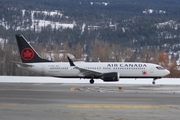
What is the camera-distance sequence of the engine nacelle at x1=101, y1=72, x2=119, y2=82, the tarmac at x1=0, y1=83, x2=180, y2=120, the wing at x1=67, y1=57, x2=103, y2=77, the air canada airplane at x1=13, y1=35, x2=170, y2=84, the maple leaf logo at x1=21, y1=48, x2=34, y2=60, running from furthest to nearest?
the maple leaf logo at x1=21, y1=48, x2=34, y2=60 → the wing at x1=67, y1=57, x2=103, y2=77 → the air canada airplane at x1=13, y1=35, x2=170, y2=84 → the engine nacelle at x1=101, y1=72, x2=119, y2=82 → the tarmac at x1=0, y1=83, x2=180, y2=120

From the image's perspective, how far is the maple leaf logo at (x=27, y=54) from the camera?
49375mm

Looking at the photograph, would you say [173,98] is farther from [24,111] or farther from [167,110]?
[24,111]

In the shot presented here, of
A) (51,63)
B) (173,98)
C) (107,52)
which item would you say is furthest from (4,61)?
(173,98)

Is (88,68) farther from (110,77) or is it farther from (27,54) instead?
(27,54)

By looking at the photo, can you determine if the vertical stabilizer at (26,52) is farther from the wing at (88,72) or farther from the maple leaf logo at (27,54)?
the wing at (88,72)

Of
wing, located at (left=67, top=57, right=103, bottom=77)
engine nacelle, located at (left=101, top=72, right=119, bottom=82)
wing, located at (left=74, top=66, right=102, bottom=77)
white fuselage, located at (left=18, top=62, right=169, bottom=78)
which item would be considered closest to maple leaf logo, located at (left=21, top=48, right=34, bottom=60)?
white fuselage, located at (left=18, top=62, right=169, bottom=78)

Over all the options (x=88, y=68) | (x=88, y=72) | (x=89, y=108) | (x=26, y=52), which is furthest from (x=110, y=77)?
(x=89, y=108)

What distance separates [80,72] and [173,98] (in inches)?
873

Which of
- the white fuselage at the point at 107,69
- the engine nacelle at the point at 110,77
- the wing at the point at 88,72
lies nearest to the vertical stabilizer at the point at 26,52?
the white fuselage at the point at 107,69

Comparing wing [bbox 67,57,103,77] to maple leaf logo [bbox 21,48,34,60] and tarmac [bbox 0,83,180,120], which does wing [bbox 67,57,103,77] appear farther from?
tarmac [bbox 0,83,180,120]

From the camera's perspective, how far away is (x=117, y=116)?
A: 19.1m

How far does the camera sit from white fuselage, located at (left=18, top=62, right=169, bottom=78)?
1877 inches

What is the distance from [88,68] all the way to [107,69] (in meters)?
1.88

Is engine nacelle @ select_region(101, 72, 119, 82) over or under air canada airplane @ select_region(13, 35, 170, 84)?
under
